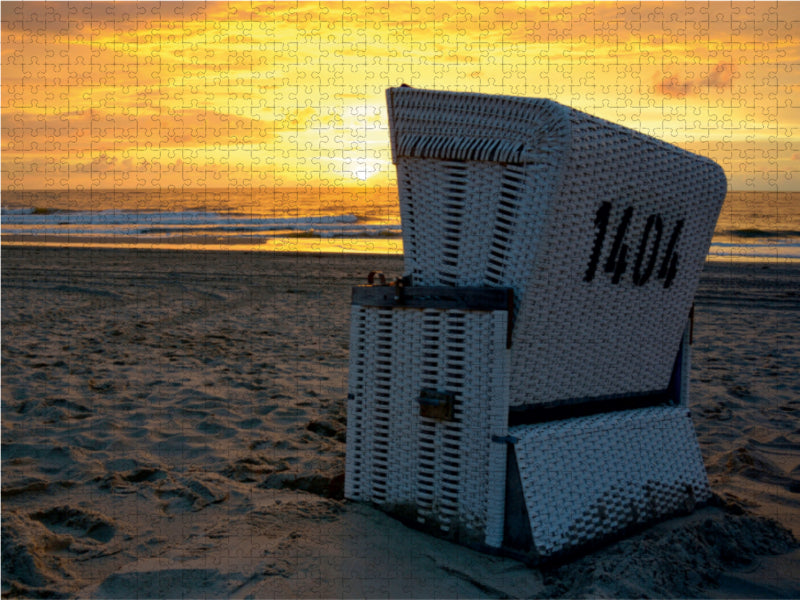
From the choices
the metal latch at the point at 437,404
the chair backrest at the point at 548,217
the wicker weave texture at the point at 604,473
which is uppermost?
the chair backrest at the point at 548,217

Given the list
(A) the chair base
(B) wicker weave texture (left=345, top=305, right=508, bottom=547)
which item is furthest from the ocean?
(B) wicker weave texture (left=345, top=305, right=508, bottom=547)

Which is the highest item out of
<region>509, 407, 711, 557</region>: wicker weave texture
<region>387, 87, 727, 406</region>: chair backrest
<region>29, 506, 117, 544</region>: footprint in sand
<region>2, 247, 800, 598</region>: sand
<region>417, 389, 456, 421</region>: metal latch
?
<region>387, 87, 727, 406</region>: chair backrest

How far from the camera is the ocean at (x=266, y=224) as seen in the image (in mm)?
18969

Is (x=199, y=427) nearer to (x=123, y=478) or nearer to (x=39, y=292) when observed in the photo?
(x=123, y=478)

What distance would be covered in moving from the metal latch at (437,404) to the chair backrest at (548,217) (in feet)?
0.73

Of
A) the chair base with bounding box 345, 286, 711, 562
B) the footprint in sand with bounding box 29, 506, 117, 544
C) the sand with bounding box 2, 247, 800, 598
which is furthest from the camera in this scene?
the footprint in sand with bounding box 29, 506, 117, 544

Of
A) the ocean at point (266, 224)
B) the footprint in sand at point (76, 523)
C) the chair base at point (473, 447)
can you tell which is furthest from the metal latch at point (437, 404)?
the ocean at point (266, 224)

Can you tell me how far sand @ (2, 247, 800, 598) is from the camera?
2.53 m

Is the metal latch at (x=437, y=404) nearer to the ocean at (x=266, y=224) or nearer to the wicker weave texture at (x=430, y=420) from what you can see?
the wicker weave texture at (x=430, y=420)

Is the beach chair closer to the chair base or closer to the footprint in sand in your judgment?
the chair base

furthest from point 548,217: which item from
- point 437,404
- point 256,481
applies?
point 256,481

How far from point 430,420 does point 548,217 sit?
83 cm

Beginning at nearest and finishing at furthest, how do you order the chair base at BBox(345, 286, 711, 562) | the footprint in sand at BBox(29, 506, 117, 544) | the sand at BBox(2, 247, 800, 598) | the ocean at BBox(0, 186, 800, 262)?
the sand at BBox(2, 247, 800, 598)
the chair base at BBox(345, 286, 711, 562)
the footprint in sand at BBox(29, 506, 117, 544)
the ocean at BBox(0, 186, 800, 262)

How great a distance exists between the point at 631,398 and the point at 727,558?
28.4 inches
